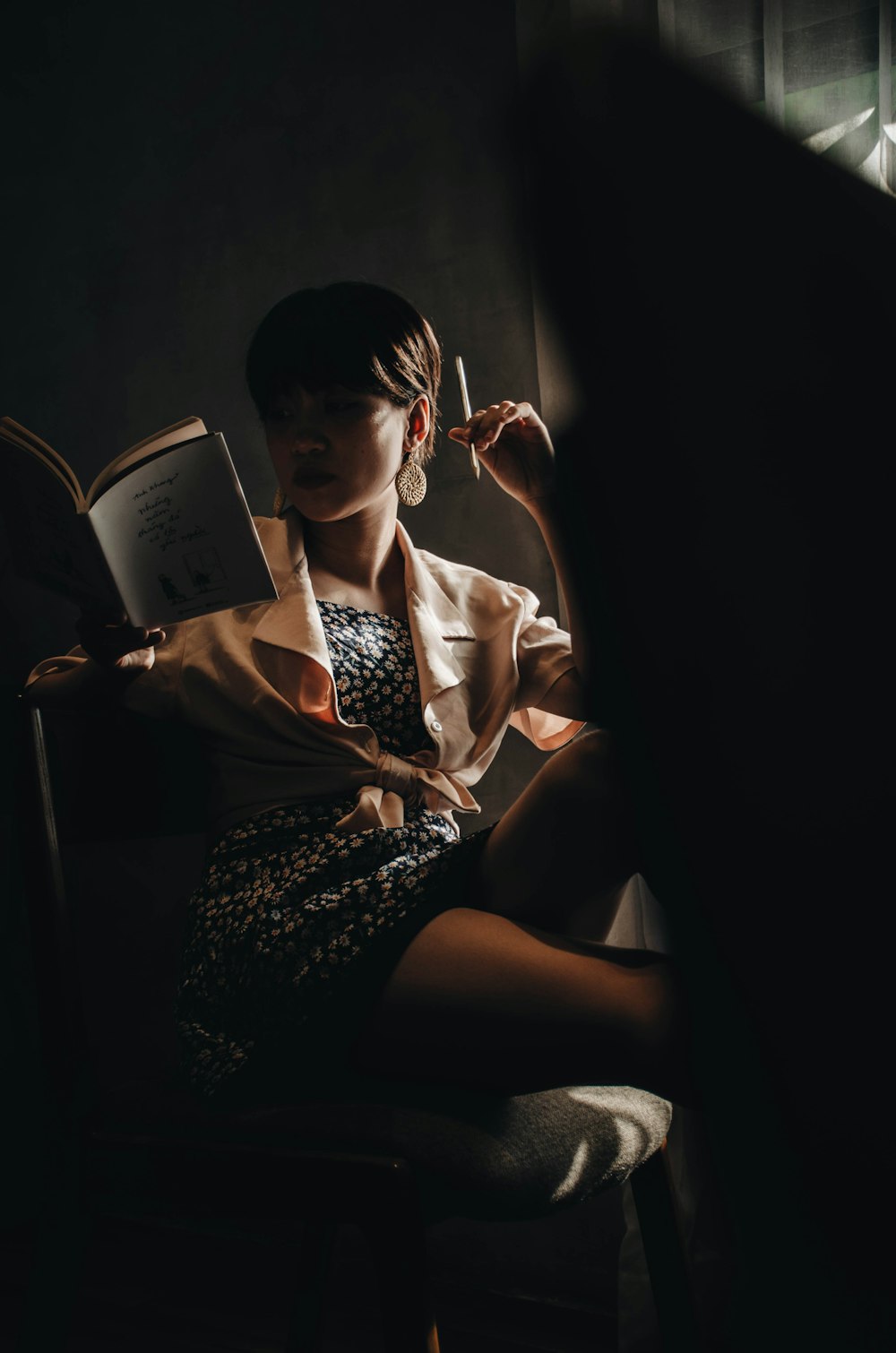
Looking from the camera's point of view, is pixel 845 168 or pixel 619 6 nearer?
pixel 845 168

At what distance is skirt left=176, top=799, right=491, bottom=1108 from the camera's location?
0.74 metres

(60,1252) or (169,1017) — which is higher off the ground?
(60,1252)

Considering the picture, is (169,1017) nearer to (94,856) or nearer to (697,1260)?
(94,856)

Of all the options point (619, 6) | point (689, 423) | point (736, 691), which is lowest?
point (736, 691)

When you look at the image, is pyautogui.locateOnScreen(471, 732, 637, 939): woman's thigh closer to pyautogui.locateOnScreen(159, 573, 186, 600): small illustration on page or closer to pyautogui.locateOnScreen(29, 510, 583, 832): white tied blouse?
pyautogui.locateOnScreen(29, 510, 583, 832): white tied blouse

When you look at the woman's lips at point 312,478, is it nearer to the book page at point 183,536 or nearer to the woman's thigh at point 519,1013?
the book page at point 183,536

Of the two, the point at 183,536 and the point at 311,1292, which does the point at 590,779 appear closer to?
the point at 183,536

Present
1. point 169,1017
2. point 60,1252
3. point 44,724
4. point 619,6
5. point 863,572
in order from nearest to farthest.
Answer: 1. point 863,572
2. point 60,1252
3. point 44,724
4. point 619,6
5. point 169,1017

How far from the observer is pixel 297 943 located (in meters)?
0.77

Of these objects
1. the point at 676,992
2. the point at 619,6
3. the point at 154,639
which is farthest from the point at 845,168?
the point at 619,6

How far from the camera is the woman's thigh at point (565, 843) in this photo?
73cm

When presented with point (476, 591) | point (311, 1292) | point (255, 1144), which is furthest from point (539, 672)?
point (311, 1292)

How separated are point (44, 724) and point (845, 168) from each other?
2.40 ft

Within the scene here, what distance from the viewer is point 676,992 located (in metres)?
0.61
